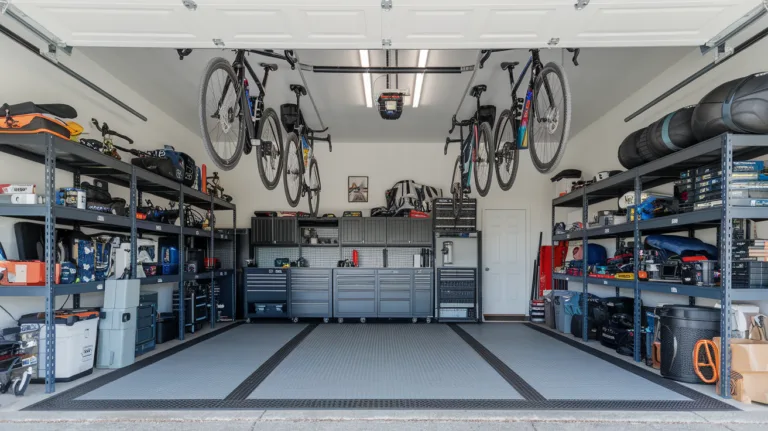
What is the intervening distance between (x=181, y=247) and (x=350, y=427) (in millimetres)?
3314

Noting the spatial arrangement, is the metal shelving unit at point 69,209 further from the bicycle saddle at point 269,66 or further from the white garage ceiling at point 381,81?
the bicycle saddle at point 269,66

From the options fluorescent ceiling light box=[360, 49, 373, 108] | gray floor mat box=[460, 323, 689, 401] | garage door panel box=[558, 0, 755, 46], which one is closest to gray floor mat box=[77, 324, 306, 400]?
gray floor mat box=[460, 323, 689, 401]

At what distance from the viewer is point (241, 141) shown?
3.69m

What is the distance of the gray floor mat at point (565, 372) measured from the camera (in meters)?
3.12

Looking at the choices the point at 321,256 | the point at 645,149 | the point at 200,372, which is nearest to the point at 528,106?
the point at 645,149

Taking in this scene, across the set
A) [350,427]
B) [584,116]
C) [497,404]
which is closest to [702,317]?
[497,404]

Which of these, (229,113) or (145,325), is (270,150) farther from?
(145,325)

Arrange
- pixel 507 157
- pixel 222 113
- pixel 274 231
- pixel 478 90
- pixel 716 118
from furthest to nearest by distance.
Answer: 1. pixel 274 231
2. pixel 478 90
3. pixel 507 157
4. pixel 222 113
5. pixel 716 118

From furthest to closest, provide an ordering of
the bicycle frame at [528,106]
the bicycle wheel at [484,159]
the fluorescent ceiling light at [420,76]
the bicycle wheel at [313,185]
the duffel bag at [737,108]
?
Result: 1. the bicycle wheel at [313,185]
2. the bicycle wheel at [484,159]
3. the fluorescent ceiling light at [420,76]
4. the bicycle frame at [528,106]
5. the duffel bag at [737,108]

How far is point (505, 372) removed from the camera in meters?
3.74

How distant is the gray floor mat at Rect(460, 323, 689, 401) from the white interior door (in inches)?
75.7

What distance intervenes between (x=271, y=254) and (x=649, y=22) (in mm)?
6040

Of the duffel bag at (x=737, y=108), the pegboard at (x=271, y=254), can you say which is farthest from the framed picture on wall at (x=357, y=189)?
the duffel bag at (x=737, y=108)

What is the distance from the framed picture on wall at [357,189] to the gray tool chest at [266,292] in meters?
1.69
